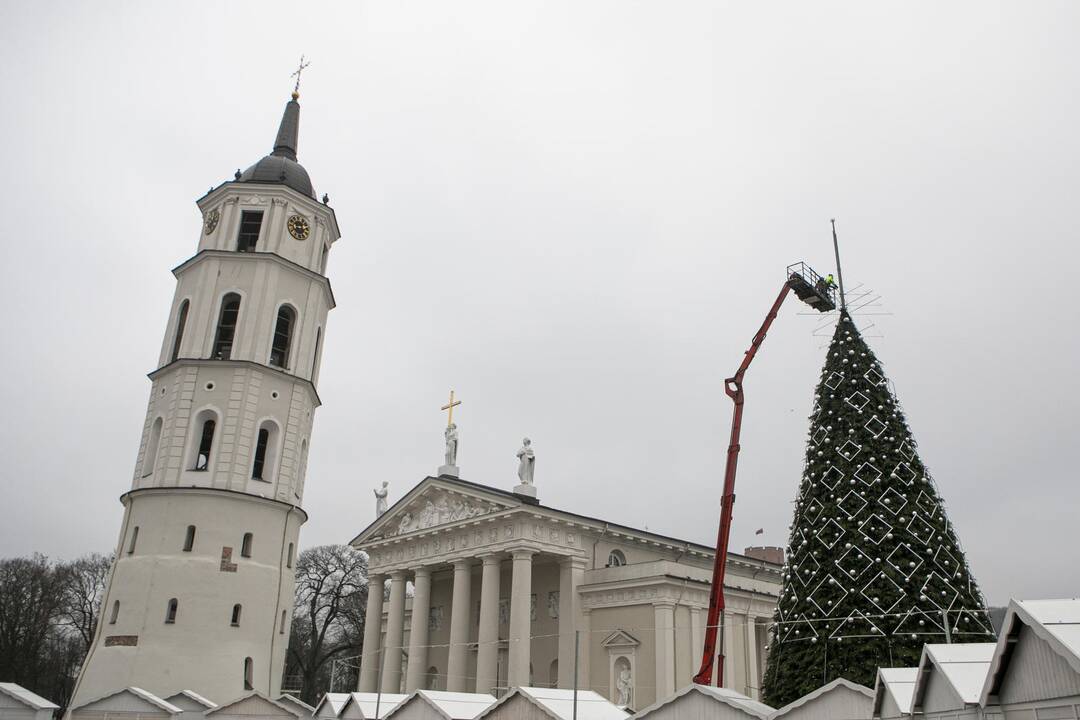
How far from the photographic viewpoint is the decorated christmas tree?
17031 mm

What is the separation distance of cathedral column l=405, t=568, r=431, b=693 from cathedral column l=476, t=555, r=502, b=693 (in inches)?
161

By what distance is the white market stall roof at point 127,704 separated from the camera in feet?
76.2

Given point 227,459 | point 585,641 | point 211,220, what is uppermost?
point 211,220

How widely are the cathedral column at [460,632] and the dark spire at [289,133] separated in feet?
67.6

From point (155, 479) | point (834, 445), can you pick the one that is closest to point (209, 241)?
point (155, 479)

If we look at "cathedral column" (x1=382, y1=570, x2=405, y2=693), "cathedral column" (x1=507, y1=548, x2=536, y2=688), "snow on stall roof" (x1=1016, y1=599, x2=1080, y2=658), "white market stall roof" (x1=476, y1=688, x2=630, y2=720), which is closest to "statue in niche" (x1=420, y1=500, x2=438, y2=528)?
"cathedral column" (x1=382, y1=570, x2=405, y2=693)

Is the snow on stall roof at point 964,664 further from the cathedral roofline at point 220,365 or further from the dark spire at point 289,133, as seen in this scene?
the dark spire at point 289,133

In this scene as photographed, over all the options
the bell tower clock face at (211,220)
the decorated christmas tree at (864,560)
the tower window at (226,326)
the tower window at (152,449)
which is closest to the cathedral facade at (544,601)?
the tower window at (152,449)

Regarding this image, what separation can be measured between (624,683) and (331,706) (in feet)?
45.8

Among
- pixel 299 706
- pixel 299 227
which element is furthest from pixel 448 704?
pixel 299 227

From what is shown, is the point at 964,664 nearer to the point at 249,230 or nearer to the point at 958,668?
the point at 958,668

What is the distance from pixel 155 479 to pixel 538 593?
17.6 m

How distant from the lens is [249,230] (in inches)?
1378

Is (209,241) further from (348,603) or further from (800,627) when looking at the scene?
(348,603)
